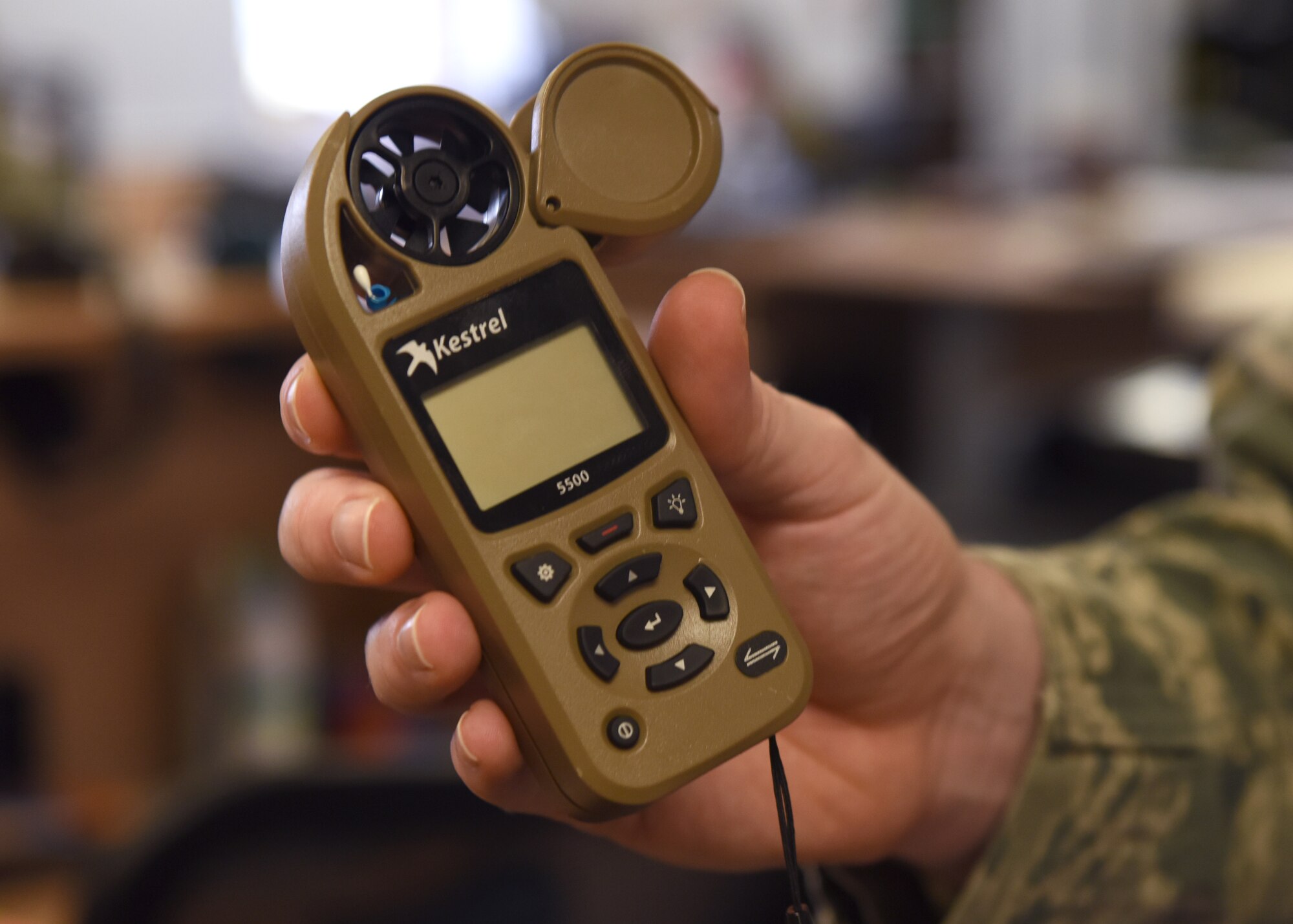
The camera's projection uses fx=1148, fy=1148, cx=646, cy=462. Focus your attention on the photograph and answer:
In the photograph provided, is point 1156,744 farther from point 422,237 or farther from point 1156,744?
point 422,237

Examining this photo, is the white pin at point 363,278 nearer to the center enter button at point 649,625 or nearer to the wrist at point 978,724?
the center enter button at point 649,625

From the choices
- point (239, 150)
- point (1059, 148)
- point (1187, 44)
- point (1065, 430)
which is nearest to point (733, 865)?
point (1065, 430)

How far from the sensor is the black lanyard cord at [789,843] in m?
0.40

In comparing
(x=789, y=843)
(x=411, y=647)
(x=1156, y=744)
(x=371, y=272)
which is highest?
(x=371, y=272)

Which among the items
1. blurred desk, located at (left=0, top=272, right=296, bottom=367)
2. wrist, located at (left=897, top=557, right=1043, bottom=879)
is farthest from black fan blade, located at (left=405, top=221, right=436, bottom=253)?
blurred desk, located at (left=0, top=272, right=296, bottom=367)

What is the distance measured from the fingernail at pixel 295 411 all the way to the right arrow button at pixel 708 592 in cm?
15

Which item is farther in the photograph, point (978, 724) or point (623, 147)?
point (978, 724)

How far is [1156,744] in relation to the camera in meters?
0.57

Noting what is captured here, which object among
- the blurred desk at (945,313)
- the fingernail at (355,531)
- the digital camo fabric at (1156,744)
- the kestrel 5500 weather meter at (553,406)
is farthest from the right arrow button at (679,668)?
the blurred desk at (945,313)

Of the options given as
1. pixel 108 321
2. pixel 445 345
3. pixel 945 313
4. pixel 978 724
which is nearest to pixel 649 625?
pixel 445 345

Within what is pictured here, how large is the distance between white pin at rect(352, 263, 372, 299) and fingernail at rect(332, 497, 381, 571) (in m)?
0.07

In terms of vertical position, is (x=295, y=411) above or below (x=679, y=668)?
above

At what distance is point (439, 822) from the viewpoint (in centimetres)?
71

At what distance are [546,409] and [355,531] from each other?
0.08m
